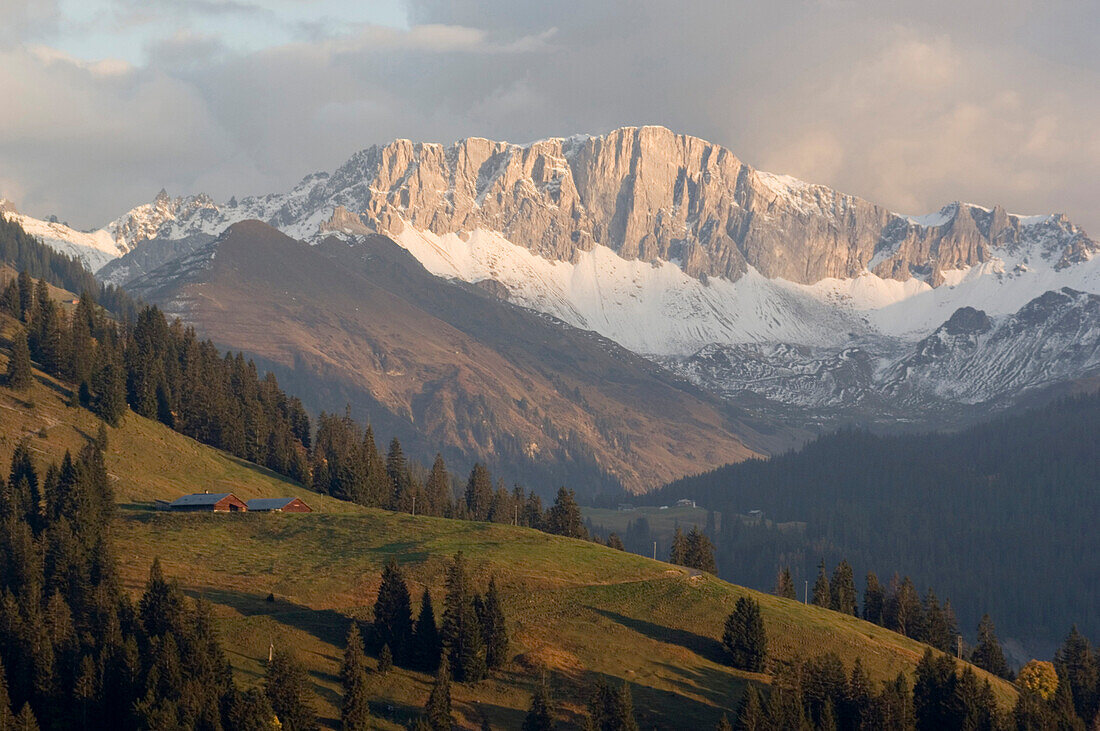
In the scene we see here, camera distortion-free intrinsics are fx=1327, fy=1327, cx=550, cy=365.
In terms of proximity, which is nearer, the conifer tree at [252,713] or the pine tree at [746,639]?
the conifer tree at [252,713]

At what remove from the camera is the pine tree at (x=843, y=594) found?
577ft

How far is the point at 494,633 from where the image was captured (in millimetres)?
124000

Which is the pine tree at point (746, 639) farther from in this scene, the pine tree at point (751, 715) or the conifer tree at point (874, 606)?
the conifer tree at point (874, 606)

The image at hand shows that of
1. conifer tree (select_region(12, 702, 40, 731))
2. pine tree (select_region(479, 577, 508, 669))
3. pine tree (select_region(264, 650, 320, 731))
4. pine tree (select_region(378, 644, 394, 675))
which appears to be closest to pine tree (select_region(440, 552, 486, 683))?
pine tree (select_region(479, 577, 508, 669))

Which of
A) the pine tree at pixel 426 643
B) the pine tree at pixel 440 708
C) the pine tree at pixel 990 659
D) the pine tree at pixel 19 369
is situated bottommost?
the pine tree at pixel 440 708

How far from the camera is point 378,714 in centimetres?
11112

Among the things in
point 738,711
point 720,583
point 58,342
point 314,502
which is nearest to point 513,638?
point 738,711

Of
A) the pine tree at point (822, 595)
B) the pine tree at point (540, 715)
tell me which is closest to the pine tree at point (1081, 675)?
the pine tree at point (822, 595)

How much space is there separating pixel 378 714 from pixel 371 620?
18193mm

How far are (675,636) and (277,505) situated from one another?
196ft

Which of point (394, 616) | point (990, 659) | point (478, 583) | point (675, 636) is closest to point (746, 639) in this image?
point (675, 636)

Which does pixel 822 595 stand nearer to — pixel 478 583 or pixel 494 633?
pixel 478 583

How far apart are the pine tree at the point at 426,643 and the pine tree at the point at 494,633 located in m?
4.47

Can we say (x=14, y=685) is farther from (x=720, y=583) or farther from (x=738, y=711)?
(x=720, y=583)
